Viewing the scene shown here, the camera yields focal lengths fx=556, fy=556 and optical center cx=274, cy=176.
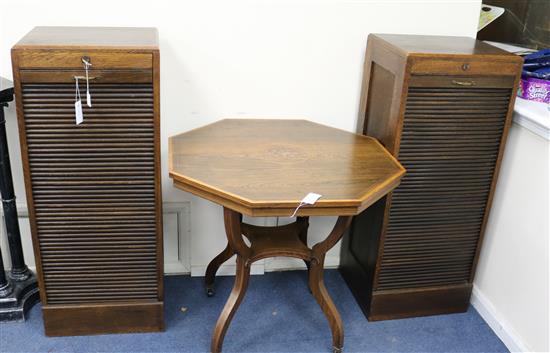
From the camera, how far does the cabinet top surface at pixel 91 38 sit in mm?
1725

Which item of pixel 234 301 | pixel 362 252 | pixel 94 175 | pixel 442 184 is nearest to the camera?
pixel 94 175

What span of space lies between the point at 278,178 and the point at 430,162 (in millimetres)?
656

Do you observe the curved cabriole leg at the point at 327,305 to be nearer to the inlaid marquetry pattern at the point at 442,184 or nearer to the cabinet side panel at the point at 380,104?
the inlaid marquetry pattern at the point at 442,184

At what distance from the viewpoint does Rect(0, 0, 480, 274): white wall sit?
2078 mm

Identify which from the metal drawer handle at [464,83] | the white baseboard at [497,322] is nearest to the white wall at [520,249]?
the white baseboard at [497,322]

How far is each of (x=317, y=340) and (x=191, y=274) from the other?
68 cm

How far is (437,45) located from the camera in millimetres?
2064

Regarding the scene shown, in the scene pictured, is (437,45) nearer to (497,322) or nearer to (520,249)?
(520,249)

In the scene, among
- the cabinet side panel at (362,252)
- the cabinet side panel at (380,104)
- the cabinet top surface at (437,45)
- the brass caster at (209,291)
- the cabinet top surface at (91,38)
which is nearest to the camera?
the cabinet top surface at (91,38)

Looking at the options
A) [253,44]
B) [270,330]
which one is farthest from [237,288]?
[253,44]

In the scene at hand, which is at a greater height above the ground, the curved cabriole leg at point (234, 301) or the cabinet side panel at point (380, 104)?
the cabinet side panel at point (380, 104)

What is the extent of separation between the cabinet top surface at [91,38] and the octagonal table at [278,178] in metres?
0.36

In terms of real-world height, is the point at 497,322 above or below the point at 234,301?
below

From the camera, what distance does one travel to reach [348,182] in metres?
1.77
